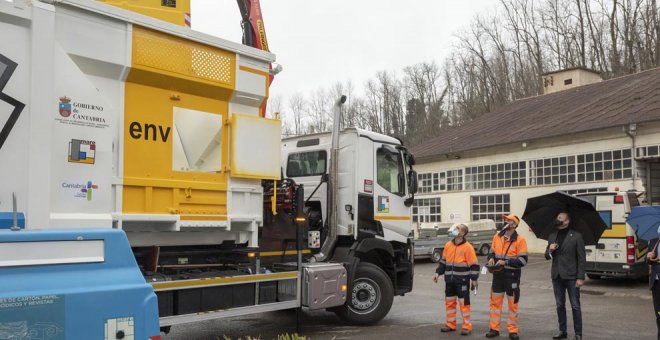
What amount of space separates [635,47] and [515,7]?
11.8 m

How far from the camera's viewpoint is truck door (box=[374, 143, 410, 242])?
31.4 feet

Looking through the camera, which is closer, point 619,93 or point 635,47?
point 619,93

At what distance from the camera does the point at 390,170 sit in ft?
32.4

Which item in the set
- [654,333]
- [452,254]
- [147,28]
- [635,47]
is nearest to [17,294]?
[147,28]

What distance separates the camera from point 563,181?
71.6ft

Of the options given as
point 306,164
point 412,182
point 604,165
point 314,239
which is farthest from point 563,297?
point 604,165

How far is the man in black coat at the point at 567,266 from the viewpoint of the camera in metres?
7.84

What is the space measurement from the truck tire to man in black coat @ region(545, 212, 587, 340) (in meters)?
2.51

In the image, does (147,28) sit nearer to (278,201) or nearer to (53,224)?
(53,224)

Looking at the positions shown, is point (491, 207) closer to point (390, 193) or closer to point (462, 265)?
point (390, 193)

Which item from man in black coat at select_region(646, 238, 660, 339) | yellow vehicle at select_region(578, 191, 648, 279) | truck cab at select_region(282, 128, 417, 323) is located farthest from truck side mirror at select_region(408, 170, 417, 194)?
yellow vehicle at select_region(578, 191, 648, 279)

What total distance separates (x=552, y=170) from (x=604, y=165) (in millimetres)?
2173

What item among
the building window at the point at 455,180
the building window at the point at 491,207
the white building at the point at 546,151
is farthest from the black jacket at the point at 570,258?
the building window at the point at 455,180

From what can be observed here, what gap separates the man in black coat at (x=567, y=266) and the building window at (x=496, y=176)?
51.6ft
